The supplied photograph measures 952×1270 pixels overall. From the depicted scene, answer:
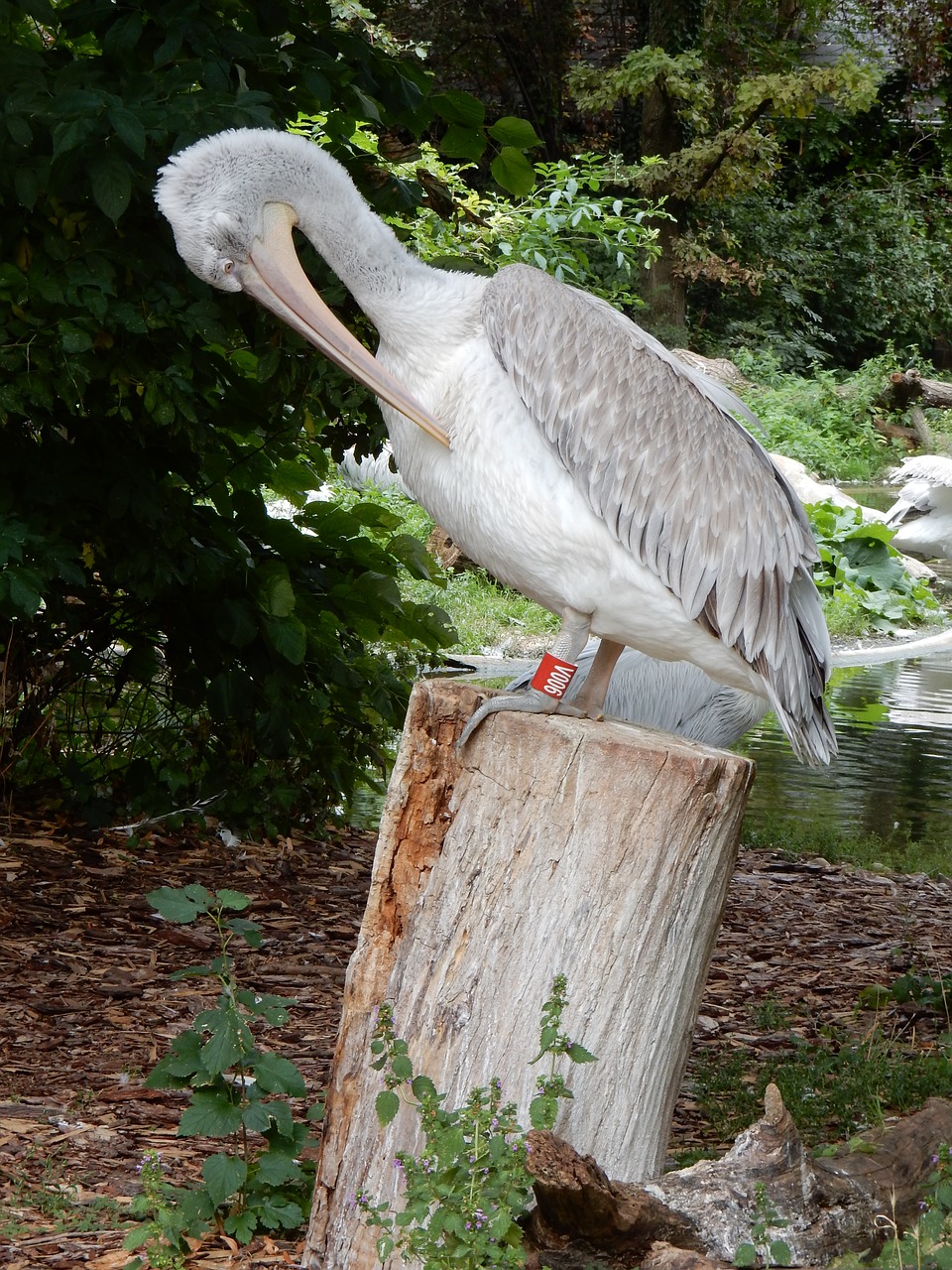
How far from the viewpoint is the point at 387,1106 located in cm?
263

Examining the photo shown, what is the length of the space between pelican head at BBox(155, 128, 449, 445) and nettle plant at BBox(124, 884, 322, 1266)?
1237mm

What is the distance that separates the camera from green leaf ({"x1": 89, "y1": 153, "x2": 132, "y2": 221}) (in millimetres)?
3497

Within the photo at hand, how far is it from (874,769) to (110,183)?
6511mm

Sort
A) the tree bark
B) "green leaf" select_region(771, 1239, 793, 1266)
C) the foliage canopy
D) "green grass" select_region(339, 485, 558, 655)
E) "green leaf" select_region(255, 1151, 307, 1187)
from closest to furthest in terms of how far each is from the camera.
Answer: "green leaf" select_region(771, 1239, 793, 1266) < "green leaf" select_region(255, 1151, 307, 1187) < the foliage canopy < "green grass" select_region(339, 485, 558, 655) < the tree bark

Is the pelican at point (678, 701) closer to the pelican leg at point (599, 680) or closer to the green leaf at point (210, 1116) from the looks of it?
the pelican leg at point (599, 680)

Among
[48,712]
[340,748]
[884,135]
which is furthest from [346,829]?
[884,135]

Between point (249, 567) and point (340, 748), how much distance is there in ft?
3.28

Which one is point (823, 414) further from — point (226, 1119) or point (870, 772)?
point (226, 1119)

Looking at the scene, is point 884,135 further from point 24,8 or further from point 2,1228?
point 2,1228

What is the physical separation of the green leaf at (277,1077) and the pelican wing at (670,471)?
4.46 feet

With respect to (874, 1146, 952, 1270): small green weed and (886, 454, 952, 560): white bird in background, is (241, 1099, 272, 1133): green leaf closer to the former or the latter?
(874, 1146, 952, 1270): small green weed

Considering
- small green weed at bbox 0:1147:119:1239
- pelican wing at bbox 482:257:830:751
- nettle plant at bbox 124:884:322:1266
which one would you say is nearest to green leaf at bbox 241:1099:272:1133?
nettle plant at bbox 124:884:322:1266

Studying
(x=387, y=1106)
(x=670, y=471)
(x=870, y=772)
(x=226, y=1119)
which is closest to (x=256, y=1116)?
(x=226, y=1119)

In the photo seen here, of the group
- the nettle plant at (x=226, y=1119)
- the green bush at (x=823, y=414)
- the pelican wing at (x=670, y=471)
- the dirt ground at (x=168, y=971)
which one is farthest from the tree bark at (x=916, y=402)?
the nettle plant at (x=226, y=1119)
